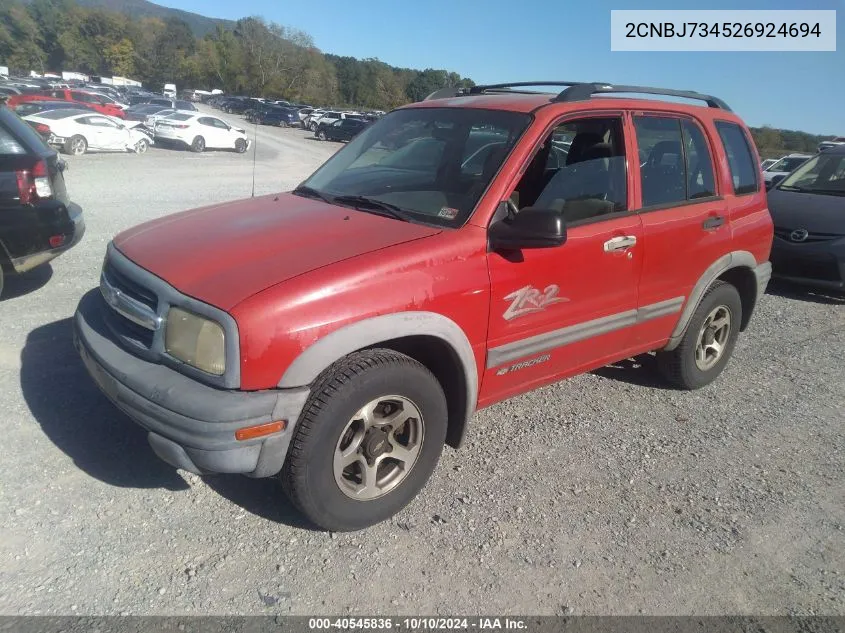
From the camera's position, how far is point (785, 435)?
4207 millimetres

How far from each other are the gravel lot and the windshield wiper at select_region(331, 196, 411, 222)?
1.38 m

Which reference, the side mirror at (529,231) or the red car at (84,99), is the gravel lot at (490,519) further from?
the red car at (84,99)

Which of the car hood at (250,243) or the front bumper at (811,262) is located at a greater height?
the car hood at (250,243)

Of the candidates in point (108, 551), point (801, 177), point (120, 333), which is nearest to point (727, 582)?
point (108, 551)

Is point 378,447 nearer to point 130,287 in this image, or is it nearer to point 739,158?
point 130,287

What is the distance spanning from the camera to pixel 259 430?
8.21 ft

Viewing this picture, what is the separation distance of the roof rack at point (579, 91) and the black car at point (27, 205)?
124 inches

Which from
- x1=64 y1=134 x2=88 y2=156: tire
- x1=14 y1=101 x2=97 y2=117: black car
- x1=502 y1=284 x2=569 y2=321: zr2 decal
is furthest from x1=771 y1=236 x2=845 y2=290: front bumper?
x1=14 y1=101 x2=97 y2=117: black car

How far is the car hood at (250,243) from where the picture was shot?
105 inches

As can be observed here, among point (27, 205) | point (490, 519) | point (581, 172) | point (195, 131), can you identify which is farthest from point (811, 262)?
point (195, 131)

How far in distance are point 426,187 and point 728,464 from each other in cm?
236

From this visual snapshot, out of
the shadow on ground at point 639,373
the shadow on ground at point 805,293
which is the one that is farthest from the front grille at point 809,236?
the shadow on ground at point 639,373

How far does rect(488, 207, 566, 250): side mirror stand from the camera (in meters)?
2.92

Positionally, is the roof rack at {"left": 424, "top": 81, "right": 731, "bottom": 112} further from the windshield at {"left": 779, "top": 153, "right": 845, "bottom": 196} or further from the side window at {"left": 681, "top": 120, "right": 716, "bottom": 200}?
the windshield at {"left": 779, "top": 153, "right": 845, "bottom": 196}
